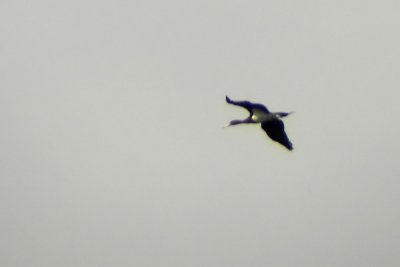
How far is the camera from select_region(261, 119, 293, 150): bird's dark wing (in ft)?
205

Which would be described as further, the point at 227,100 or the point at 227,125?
the point at 227,125

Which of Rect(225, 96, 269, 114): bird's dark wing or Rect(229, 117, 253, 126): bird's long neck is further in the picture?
Rect(229, 117, 253, 126): bird's long neck

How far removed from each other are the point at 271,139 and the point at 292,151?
3.23 ft

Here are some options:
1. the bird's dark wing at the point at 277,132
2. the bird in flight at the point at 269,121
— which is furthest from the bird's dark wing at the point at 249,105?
the bird's dark wing at the point at 277,132

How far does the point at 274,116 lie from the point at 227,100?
267 cm

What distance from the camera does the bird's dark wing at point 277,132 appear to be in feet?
205

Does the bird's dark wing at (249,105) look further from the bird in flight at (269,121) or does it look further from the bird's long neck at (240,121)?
the bird's long neck at (240,121)

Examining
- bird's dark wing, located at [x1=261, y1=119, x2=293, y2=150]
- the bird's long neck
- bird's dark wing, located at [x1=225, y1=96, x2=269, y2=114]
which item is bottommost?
bird's dark wing, located at [x1=261, y1=119, x2=293, y2=150]

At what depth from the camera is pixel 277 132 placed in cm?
6250

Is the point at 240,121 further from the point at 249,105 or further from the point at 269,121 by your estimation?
the point at 249,105

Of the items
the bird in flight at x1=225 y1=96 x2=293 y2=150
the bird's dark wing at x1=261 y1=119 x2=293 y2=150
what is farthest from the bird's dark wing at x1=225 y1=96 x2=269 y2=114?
the bird's dark wing at x1=261 y1=119 x2=293 y2=150

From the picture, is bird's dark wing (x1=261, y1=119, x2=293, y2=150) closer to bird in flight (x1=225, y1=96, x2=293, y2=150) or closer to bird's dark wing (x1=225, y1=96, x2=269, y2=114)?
bird in flight (x1=225, y1=96, x2=293, y2=150)

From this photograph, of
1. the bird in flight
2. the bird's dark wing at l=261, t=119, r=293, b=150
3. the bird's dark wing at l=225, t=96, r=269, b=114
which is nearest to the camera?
the bird's dark wing at l=225, t=96, r=269, b=114

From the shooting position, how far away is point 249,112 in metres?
62.4
